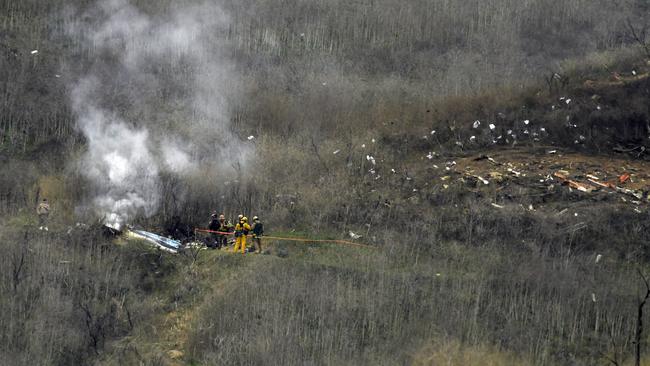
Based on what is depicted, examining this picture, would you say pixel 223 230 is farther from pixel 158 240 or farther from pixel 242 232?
pixel 158 240

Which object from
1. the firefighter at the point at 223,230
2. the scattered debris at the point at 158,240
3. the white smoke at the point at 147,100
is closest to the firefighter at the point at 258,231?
the firefighter at the point at 223,230

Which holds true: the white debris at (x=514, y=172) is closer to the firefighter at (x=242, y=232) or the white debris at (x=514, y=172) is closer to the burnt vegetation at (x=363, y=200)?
the burnt vegetation at (x=363, y=200)

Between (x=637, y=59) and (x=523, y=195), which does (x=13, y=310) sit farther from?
(x=637, y=59)

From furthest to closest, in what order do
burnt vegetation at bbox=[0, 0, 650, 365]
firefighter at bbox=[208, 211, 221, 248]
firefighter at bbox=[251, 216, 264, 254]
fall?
firefighter at bbox=[208, 211, 221, 248], firefighter at bbox=[251, 216, 264, 254], burnt vegetation at bbox=[0, 0, 650, 365]

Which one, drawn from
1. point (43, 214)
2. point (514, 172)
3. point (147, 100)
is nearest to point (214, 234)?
point (43, 214)

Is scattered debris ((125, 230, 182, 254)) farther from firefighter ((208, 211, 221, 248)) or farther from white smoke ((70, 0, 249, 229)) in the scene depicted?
firefighter ((208, 211, 221, 248))

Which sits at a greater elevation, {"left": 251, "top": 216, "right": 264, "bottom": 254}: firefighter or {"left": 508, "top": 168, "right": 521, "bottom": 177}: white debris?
{"left": 508, "top": 168, "right": 521, "bottom": 177}: white debris

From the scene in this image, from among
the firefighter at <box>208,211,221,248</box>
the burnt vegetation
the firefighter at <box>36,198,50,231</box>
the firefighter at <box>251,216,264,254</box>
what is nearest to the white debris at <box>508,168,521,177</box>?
the burnt vegetation
